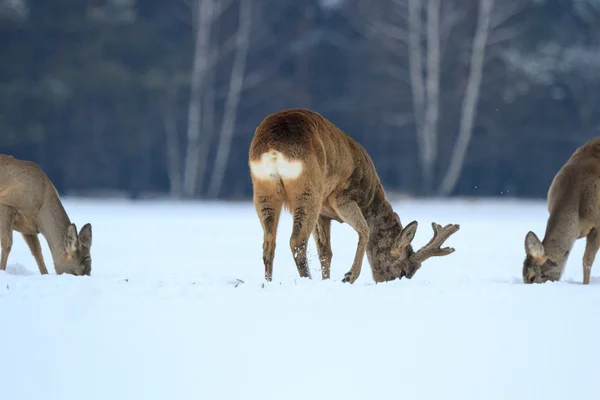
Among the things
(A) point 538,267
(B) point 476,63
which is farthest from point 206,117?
(A) point 538,267

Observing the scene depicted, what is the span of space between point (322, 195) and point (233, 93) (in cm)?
1973

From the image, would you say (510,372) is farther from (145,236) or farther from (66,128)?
(66,128)

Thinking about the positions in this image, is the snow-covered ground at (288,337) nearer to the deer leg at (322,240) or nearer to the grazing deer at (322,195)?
the grazing deer at (322,195)

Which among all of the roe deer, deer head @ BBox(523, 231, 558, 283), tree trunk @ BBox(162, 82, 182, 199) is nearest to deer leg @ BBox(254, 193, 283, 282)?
the roe deer

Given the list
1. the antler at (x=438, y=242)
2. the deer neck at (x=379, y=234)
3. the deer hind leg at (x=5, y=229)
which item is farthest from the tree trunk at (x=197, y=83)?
the antler at (x=438, y=242)

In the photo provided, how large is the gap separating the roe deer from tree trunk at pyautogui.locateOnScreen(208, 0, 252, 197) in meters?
18.2

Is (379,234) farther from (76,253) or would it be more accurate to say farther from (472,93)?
(472,93)

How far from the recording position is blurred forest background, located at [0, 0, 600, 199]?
25766 mm

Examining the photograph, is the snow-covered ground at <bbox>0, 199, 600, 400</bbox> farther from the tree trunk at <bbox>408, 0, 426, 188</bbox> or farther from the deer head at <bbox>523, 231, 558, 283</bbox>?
the tree trunk at <bbox>408, 0, 426, 188</bbox>

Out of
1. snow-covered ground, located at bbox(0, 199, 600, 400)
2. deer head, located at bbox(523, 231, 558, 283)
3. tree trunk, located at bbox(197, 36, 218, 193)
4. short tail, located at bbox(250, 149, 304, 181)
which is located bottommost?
snow-covered ground, located at bbox(0, 199, 600, 400)

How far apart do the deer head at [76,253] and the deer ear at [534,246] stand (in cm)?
369

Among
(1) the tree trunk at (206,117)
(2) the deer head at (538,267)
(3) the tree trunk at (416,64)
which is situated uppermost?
(3) the tree trunk at (416,64)

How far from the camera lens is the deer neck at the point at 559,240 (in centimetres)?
808

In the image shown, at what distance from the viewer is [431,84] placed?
25.4m
